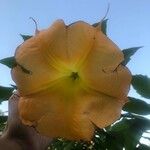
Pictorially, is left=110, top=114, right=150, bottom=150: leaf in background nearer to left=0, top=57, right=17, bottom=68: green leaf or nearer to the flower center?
the flower center

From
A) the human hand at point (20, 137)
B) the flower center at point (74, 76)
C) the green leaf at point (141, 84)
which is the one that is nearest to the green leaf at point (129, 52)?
the green leaf at point (141, 84)

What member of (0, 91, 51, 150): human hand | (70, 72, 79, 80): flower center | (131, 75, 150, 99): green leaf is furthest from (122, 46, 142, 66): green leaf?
(0, 91, 51, 150): human hand

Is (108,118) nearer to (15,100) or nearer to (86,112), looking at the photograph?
(86,112)

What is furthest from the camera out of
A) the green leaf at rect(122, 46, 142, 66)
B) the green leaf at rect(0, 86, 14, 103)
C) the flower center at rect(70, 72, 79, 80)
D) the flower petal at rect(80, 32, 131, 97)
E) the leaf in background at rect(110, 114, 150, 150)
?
the green leaf at rect(0, 86, 14, 103)

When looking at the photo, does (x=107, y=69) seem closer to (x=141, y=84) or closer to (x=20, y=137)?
(x=141, y=84)

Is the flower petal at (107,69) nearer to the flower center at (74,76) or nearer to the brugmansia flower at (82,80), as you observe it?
the brugmansia flower at (82,80)

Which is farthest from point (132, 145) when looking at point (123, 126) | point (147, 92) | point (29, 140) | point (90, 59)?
point (90, 59)
